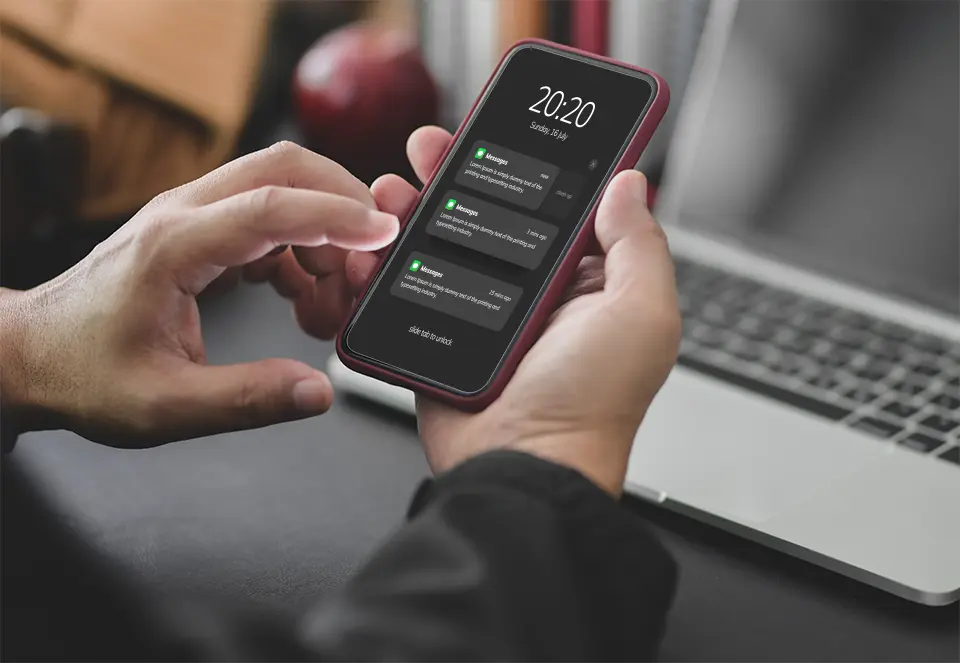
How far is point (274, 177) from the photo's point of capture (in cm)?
56

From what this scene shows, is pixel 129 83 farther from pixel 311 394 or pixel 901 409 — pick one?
pixel 901 409

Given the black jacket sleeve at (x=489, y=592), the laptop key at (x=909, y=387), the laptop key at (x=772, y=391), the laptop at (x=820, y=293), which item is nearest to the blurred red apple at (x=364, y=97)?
the laptop at (x=820, y=293)

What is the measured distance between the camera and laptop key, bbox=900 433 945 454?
0.64m

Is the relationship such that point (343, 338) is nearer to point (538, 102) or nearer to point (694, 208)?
point (538, 102)

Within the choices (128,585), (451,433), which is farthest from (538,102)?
(128,585)

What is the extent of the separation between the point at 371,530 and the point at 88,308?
195mm

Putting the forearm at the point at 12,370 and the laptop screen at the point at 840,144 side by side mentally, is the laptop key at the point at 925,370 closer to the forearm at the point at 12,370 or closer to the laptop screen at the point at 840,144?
the laptop screen at the point at 840,144

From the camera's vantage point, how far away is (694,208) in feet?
2.85

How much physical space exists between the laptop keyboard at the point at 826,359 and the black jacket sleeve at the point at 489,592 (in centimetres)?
28

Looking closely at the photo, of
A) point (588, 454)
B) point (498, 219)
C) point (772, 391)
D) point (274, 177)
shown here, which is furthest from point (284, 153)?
point (772, 391)

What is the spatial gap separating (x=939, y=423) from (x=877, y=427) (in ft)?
0.13

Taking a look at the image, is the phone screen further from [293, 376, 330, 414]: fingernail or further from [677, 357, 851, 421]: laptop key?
[677, 357, 851, 421]: laptop key

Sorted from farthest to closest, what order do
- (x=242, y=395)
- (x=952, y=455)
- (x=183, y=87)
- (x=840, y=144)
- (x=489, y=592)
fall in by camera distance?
(x=183, y=87)
(x=840, y=144)
(x=952, y=455)
(x=242, y=395)
(x=489, y=592)

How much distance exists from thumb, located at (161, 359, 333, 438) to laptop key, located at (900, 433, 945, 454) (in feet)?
1.15
